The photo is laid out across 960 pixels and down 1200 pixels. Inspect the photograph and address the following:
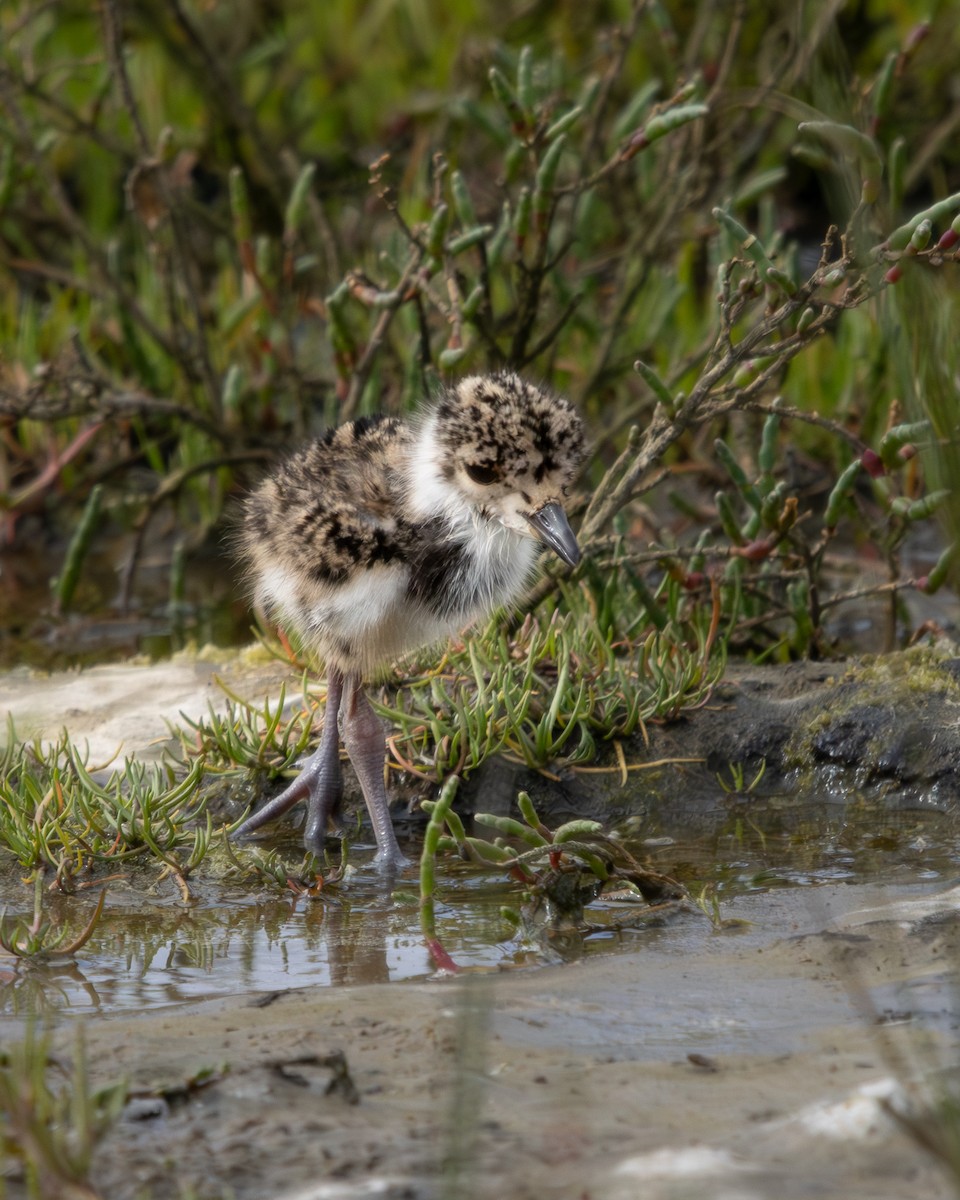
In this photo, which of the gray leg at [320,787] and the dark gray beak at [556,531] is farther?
the gray leg at [320,787]

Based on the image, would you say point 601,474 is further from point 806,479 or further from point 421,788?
point 421,788

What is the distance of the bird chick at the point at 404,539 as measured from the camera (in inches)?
137

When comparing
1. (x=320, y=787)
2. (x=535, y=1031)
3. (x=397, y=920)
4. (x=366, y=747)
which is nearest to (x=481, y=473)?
(x=366, y=747)

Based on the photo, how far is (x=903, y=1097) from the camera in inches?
76.1

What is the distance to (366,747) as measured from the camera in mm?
3607

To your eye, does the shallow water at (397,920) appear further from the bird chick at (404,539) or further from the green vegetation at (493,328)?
the bird chick at (404,539)

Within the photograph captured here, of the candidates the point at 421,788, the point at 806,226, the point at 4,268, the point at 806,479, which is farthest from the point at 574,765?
the point at 806,226

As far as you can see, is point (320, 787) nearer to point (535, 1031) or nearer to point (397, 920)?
point (397, 920)

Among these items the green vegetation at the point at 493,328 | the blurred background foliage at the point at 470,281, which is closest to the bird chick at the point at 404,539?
the green vegetation at the point at 493,328

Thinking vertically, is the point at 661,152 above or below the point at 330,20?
below

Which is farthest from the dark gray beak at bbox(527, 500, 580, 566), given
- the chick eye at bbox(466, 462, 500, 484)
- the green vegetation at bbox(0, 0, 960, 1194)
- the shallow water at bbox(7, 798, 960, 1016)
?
the shallow water at bbox(7, 798, 960, 1016)

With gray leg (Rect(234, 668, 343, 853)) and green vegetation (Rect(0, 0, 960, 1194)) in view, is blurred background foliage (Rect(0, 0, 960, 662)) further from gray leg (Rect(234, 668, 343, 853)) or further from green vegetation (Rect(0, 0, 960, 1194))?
gray leg (Rect(234, 668, 343, 853))

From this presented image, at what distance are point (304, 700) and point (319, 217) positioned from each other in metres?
2.26

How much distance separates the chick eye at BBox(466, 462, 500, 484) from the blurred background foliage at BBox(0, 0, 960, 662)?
42 cm
